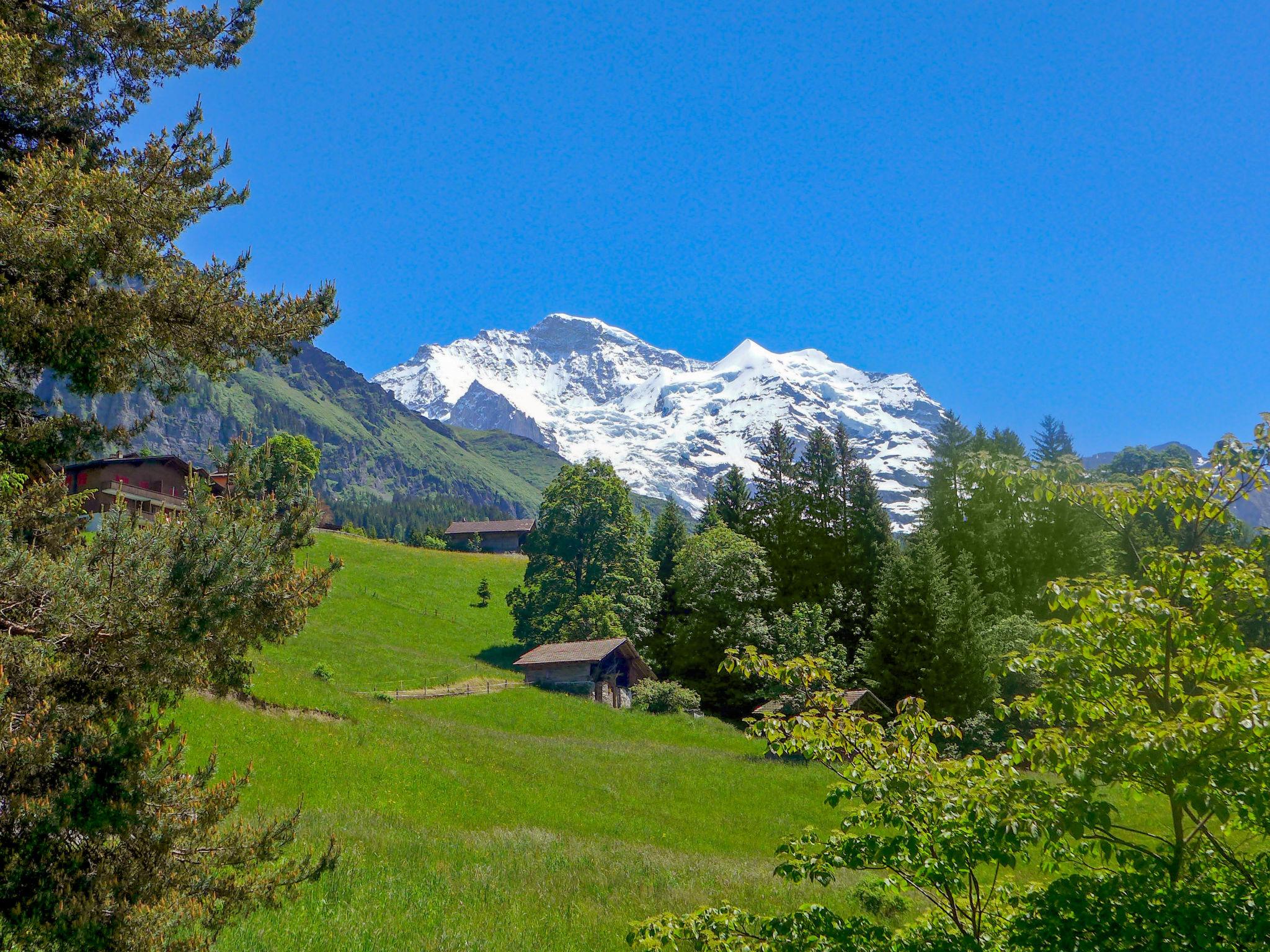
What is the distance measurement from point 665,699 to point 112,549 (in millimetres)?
45206

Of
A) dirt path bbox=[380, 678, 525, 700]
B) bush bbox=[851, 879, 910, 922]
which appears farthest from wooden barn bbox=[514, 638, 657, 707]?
bush bbox=[851, 879, 910, 922]

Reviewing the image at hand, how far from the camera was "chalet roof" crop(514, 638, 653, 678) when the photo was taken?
171 ft

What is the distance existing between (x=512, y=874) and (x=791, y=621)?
1512 inches

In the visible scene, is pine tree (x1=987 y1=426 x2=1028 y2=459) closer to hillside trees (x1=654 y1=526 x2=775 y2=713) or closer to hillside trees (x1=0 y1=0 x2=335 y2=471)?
hillside trees (x1=654 y1=526 x2=775 y2=713)

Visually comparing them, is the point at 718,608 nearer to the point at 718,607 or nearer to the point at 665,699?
the point at 718,607

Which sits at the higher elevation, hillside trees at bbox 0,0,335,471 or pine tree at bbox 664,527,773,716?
hillside trees at bbox 0,0,335,471

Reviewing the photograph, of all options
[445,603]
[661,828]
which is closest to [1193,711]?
[661,828]

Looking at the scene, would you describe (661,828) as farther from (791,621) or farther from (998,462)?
(791,621)

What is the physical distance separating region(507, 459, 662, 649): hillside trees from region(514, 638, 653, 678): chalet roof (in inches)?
183

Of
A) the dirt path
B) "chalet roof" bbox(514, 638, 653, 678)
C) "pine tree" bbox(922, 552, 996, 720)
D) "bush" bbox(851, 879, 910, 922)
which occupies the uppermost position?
"pine tree" bbox(922, 552, 996, 720)

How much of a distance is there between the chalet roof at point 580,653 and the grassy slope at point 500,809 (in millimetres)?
4329

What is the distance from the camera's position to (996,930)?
639 centimetres

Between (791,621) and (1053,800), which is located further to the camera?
(791,621)

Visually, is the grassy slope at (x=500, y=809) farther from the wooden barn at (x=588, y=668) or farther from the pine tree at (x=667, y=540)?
the pine tree at (x=667, y=540)
